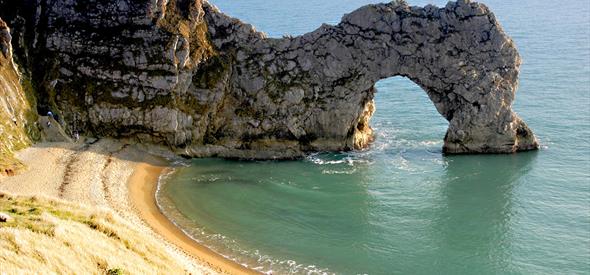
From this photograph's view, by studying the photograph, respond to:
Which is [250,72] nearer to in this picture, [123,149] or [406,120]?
[123,149]

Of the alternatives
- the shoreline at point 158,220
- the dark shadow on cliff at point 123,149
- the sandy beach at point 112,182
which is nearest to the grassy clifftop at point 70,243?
the sandy beach at point 112,182

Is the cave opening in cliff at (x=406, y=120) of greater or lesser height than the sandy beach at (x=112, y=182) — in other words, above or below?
above

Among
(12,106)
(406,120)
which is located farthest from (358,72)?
(12,106)

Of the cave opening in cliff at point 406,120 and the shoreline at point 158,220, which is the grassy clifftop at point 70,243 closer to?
the shoreline at point 158,220

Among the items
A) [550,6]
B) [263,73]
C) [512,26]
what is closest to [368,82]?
[263,73]

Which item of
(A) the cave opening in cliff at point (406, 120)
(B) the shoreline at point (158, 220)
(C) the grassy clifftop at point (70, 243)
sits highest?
(A) the cave opening in cliff at point (406, 120)

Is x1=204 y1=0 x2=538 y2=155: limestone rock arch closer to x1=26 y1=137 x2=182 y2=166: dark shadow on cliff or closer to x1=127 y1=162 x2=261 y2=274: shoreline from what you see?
x1=26 y1=137 x2=182 y2=166: dark shadow on cliff

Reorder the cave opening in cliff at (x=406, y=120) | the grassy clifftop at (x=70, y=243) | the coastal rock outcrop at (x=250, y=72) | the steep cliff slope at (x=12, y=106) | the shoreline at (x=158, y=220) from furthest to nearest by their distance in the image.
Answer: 1. the cave opening in cliff at (x=406, y=120)
2. the coastal rock outcrop at (x=250, y=72)
3. the steep cliff slope at (x=12, y=106)
4. the shoreline at (x=158, y=220)
5. the grassy clifftop at (x=70, y=243)
